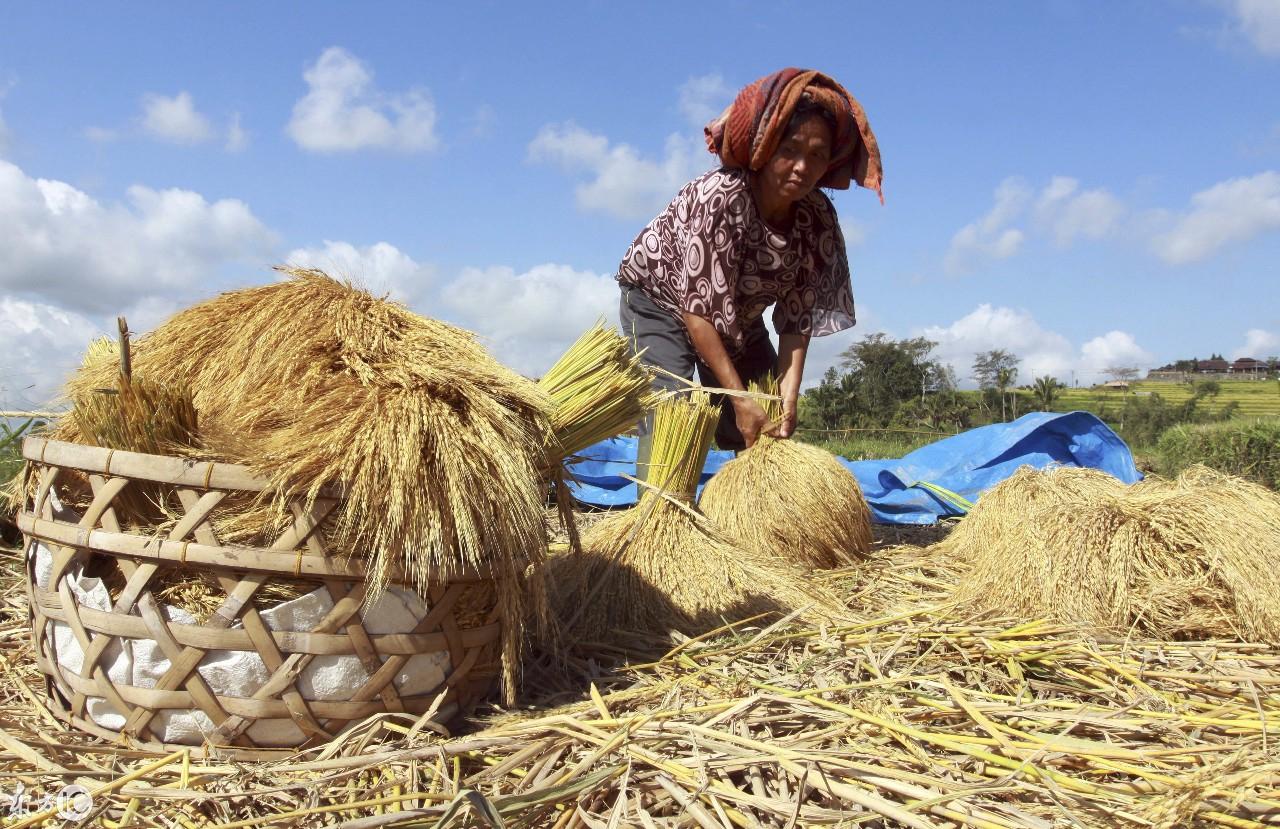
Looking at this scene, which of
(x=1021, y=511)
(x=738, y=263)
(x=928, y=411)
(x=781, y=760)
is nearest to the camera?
(x=781, y=760)

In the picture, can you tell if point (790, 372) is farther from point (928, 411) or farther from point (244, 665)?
point (928, 411)

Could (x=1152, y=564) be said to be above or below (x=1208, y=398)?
below

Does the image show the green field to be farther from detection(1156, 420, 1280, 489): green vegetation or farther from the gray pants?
the gray pants

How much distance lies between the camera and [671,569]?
2.54m

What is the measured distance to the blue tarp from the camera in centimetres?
528

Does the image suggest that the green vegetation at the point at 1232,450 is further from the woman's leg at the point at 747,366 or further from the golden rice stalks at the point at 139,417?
the golden rice stalks at the point at 139,417

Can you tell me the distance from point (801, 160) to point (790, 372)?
919 mm

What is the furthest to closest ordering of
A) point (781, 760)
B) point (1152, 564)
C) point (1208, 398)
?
point (1208, 398), point (1152, 564), point (781, 760)

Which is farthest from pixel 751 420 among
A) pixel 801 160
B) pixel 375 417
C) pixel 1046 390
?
Result: pixel 1046 390

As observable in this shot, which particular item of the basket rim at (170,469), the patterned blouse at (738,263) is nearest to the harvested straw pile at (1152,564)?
the patterned blouse at (738,263)

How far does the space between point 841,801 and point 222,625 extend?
3.50 feet

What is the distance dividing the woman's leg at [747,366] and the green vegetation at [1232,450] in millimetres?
4036

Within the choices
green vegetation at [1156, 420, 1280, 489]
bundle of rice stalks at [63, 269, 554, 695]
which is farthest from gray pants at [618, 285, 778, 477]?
green vegetation at [1156, 420, 1280, 489]

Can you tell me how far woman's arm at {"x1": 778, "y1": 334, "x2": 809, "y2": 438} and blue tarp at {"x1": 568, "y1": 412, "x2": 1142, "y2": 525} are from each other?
5.45 ft
